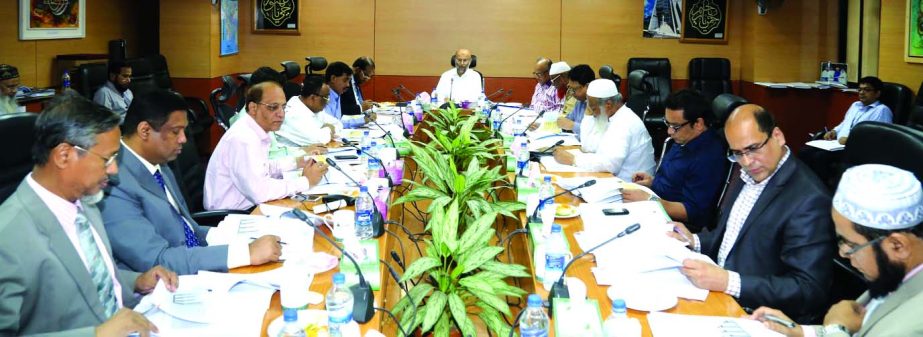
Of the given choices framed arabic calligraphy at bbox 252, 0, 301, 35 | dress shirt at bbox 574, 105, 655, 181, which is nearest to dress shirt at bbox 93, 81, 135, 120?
framed arabic calligraphy at bbox 252, 0, 301, 35

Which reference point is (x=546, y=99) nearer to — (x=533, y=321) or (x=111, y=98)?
(x=111, y=98)

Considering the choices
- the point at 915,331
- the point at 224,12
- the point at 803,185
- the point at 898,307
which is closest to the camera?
the point at 915,331

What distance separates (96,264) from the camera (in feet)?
6.65

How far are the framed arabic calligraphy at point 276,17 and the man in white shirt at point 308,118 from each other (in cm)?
395

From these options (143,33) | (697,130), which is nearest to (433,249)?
(697,130)

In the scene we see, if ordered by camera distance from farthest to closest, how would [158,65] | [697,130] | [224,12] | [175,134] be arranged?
1. [224,12]
2. [158,65]
3. [697,130]
4. [175,134]

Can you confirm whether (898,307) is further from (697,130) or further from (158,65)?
(158,65)

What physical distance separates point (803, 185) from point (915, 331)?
2.75ft

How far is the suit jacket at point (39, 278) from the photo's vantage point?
173cm

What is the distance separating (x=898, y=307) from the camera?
1.73m

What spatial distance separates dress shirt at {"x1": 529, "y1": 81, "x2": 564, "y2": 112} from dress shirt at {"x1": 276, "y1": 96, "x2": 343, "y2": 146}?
2.36 m

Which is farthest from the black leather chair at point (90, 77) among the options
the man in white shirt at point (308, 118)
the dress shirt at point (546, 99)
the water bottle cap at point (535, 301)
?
the water bottle cap at point (535, 301)

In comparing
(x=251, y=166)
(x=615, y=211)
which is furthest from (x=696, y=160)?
(x=251, y=166)

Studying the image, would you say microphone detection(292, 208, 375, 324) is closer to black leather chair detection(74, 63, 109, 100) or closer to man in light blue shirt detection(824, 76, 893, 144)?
black leather chair detection(74, 63, 109, 100)
